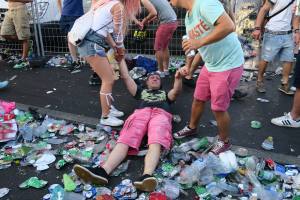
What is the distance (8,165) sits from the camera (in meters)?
Answer: 3.74

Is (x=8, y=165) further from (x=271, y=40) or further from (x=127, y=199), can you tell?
(x=271, y=40)

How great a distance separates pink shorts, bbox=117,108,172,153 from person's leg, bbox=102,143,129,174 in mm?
60

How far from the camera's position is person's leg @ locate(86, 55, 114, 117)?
4230mm

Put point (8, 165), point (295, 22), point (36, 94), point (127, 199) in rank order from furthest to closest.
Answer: point (36, 94) → point (295, 22) → point (8, 165) → point (127, 199)

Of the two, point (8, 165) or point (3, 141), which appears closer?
point (8, 165)

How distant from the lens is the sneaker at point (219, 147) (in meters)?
3.67

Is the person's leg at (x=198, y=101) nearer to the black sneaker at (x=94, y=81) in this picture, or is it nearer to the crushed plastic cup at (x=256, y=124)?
the crushed plastic cup at (x=256, y=124)

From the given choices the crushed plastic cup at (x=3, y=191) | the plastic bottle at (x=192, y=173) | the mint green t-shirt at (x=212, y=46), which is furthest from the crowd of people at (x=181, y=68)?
the crushed plastic cup at (x=3, y=191)

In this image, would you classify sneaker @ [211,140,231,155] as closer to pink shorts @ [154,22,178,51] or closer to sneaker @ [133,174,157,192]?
sneaker @ [133,174,157,192]

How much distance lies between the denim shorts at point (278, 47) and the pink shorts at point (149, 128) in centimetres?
207

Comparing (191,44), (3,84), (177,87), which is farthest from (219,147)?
(3,84)

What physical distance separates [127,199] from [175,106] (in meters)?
2.15

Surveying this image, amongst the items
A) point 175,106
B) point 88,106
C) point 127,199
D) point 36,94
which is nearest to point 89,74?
point 36,94

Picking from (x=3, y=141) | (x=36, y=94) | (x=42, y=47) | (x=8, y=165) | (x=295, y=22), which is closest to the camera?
(x=8, y=165)
